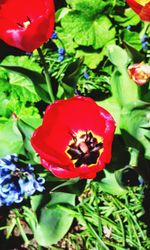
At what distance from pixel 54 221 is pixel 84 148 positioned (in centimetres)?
34

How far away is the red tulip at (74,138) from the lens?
1097 mm

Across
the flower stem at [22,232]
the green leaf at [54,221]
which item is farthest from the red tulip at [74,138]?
the flower stem at [22,232]

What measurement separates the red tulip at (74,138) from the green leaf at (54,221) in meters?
0.24

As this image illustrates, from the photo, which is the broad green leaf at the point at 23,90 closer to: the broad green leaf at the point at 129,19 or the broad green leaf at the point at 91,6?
the broad green leaf at the point at 91,6

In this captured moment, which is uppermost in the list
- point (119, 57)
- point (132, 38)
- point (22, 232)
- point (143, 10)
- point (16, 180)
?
point (143, 10)

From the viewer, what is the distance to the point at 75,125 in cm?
130

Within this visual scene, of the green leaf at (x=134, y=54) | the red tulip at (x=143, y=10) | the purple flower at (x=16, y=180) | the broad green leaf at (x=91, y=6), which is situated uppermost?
the red tulip at (x=143, y=10)

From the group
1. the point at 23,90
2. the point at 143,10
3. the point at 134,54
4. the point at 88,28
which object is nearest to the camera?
the point at 143,10

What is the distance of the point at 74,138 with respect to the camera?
1.33 meters

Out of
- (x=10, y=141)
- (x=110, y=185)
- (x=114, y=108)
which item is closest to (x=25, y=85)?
(x=10, y=141)

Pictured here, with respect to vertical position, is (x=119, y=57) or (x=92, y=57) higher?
(x=119, y=57)

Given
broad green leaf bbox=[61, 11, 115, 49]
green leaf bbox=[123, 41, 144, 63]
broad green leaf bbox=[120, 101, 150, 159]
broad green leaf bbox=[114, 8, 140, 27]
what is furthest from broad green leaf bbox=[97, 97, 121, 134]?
broad green leaf bbox=[114, 8, 140, 27]

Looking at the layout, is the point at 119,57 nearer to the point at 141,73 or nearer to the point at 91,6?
the point at 141,73

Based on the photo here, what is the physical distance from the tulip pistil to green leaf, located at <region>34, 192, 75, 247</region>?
0.23 m
